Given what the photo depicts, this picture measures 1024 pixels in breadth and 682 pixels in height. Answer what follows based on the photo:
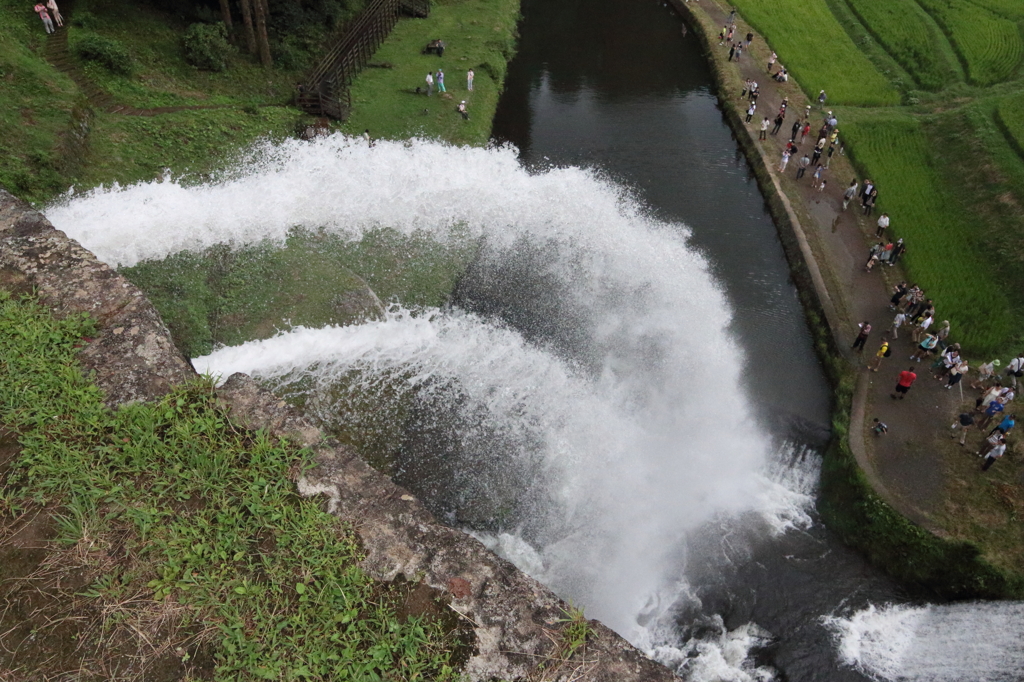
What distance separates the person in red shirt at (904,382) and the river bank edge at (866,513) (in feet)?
2.45

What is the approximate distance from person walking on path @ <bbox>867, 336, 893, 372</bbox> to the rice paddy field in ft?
8.00

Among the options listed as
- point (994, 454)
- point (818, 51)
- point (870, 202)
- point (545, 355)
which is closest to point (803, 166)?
point (870, 202)

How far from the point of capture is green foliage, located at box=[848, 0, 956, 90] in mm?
27516

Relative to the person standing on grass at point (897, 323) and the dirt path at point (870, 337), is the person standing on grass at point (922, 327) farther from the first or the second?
the person standing on grass at point (897, 323)

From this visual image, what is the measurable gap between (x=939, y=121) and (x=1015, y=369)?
562 inches

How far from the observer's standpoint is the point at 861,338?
52.9 ft

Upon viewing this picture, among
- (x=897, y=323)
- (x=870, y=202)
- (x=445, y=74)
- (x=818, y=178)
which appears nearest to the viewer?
(x=897, y=323)

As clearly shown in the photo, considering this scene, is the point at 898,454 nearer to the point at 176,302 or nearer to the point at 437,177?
the point at 437,177

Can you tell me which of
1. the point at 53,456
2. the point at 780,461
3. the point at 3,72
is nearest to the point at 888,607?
the point at 780,461

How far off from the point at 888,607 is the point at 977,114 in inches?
832

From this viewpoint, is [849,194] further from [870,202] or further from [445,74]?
[445,74]

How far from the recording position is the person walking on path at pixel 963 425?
14.2 meters

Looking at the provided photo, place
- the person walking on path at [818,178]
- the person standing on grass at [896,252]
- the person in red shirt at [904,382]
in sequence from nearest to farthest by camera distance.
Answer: the person in red shirt at [904,382], the person standing on grass at [896,252], the person walking on path at [818,178]

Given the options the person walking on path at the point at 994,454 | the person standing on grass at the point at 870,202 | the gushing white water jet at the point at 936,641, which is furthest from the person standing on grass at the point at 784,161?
the gushing white water jet at the point at 936,641
